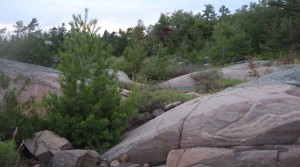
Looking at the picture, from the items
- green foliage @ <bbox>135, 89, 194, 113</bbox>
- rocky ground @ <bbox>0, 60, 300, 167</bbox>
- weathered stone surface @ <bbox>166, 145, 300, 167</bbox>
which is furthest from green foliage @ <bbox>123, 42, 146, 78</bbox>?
weathered stone surface @ <bbox>166, 145, 300, 167</bbox>

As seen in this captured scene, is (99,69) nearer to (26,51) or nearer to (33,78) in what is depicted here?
(33,78)

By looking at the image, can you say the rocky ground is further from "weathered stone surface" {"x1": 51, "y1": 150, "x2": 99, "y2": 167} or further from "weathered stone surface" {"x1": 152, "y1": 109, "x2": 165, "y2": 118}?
"weathered stone surface" {"x1": 152, "y1": 109, "x2": 165, "y2": 118}

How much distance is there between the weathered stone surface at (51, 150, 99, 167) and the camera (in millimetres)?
6742

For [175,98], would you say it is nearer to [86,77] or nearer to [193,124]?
[86,77]

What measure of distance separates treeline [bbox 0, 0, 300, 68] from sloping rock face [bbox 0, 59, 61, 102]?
16.4 ft

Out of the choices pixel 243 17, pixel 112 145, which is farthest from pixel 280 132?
pixel 243 17

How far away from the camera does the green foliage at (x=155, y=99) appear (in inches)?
379

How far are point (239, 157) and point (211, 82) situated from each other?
6.96 m

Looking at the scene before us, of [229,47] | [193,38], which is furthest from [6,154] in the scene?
[193,38]

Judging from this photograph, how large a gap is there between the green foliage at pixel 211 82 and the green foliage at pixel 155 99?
203cm

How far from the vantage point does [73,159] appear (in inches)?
265

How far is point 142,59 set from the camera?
1902 centimetres

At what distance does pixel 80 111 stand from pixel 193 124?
7.12 feet

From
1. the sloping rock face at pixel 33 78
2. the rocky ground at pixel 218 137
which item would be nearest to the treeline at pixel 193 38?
the sloping rock face at pixel 33 78
